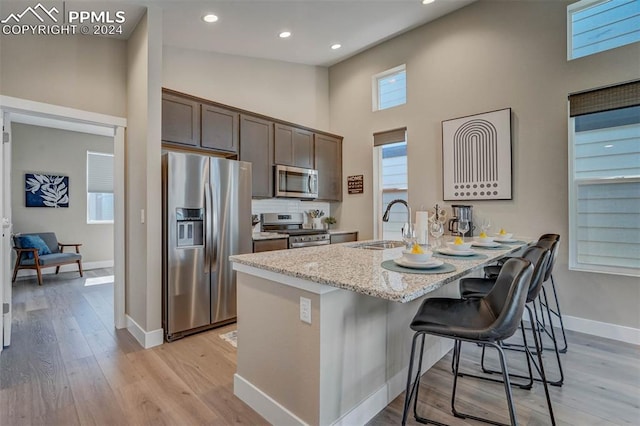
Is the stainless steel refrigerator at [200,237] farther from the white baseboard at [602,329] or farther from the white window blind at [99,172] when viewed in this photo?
the white window blind at [99,172]

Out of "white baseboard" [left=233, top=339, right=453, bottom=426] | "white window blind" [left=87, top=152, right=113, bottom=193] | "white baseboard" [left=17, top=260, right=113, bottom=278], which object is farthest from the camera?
"white window blind" [left=87, top=152, right=113, bottom=193]

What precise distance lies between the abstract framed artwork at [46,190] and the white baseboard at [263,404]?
6176 mm

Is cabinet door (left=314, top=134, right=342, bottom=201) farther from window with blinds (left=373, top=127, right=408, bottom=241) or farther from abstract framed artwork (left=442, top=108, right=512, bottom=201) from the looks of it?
abstract framed artwork (left=442, top=108, right=512, bottom=201)

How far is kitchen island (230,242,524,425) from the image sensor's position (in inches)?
59.2

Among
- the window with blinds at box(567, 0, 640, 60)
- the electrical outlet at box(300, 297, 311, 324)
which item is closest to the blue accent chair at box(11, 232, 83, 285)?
the electrical outlet at box(300, 297, 311, 324)

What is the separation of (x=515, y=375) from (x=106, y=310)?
4.33 m

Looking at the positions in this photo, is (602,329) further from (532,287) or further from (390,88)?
(390,88)

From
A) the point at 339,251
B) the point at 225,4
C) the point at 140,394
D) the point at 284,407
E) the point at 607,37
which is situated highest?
the point at 225,4

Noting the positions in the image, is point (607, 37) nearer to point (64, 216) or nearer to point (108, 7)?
point (108, 7)


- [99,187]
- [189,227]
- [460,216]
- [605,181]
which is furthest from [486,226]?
[99,187]

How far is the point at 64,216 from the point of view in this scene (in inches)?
243

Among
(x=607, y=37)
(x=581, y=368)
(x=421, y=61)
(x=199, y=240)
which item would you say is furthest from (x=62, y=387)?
(x=607, y=37)

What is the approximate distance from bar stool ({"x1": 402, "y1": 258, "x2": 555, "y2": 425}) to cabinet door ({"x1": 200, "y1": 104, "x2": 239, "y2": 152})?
2949 millimetres

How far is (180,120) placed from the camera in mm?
3330
